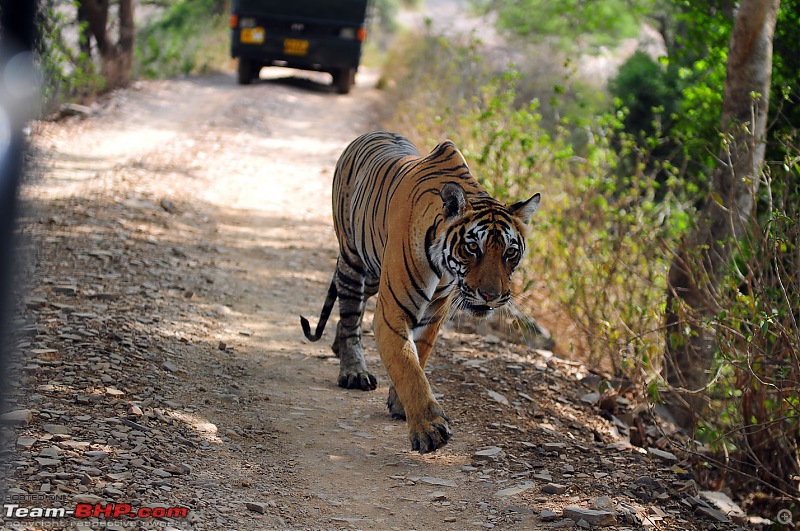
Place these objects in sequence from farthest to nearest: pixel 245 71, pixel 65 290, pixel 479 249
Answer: pixel 245 71, pixel 65 290, pixel 479 249

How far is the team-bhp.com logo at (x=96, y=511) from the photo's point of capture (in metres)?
3.38

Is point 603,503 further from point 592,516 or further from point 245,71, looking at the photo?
point 245,71

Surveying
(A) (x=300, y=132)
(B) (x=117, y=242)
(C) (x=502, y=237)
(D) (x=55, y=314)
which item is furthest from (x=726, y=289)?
(A) (x=300, y=132)

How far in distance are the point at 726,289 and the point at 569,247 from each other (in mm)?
2430

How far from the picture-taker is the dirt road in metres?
4.02

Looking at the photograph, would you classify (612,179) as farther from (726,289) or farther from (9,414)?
(9,414)

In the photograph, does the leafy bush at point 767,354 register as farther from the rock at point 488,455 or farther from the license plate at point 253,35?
the license plate at point 253,35

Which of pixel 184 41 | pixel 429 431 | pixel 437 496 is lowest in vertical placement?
pixel 184 41

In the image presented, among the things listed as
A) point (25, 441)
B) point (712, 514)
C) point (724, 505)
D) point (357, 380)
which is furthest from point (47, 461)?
point (724, 505)

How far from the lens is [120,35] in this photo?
19.0 metres

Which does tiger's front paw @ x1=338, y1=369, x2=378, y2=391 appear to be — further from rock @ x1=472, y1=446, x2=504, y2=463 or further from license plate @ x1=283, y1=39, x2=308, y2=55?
license plate @ x1=283, y1=39, x2=308, y2=55

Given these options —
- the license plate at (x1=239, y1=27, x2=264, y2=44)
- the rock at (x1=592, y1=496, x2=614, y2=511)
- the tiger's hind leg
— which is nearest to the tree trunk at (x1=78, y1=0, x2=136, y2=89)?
the license plate at (x1=239, y1=27, x2=264, y2=44)

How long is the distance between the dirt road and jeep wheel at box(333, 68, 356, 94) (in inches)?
464

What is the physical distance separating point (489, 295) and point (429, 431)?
74 cm
